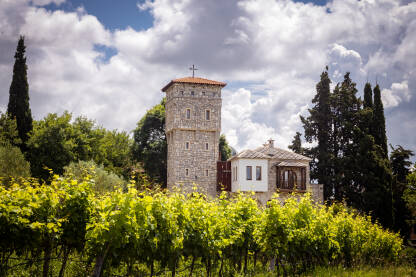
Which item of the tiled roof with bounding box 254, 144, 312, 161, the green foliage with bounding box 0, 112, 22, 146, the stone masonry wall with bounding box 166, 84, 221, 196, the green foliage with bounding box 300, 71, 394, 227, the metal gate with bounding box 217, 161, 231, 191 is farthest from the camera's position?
the metal gate with bounding box 217, 161, 231, 191

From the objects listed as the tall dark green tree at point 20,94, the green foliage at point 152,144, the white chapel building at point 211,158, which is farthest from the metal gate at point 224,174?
the tall dark green tree at point 20,94

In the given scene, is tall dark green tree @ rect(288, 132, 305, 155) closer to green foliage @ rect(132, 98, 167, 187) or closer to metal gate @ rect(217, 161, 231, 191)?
metal gate @ rect(217, 161, 231, 191)

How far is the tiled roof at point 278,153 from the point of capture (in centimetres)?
2902

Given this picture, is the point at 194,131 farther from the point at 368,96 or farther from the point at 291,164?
the point at 368,96

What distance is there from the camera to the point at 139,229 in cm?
663

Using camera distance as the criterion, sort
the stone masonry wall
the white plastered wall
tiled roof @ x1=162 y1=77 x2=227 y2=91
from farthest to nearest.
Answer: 1. tiled roof @ x1=162 y1=77 x2=227 y2=91
2. the stone masonry wall
3. the white plastered wall

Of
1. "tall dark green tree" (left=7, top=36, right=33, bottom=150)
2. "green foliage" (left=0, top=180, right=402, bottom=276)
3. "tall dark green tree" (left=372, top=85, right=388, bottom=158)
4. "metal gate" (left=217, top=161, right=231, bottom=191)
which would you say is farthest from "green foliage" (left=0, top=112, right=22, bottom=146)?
"tall dark green tree" (left=372, top=85, right=388, bottom=158)

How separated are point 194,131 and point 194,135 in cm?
28

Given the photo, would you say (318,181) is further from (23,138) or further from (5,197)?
(5,197)

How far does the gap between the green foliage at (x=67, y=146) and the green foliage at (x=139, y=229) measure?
1682cm

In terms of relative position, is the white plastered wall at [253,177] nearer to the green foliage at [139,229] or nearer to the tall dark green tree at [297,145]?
the tall dark green tree at [297,145]

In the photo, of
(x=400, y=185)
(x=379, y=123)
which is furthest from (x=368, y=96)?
(x=400, y=185)

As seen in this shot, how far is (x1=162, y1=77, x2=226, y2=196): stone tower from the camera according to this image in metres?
29.5

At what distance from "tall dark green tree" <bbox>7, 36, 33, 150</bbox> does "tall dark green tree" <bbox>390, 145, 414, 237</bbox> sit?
22.3 m
